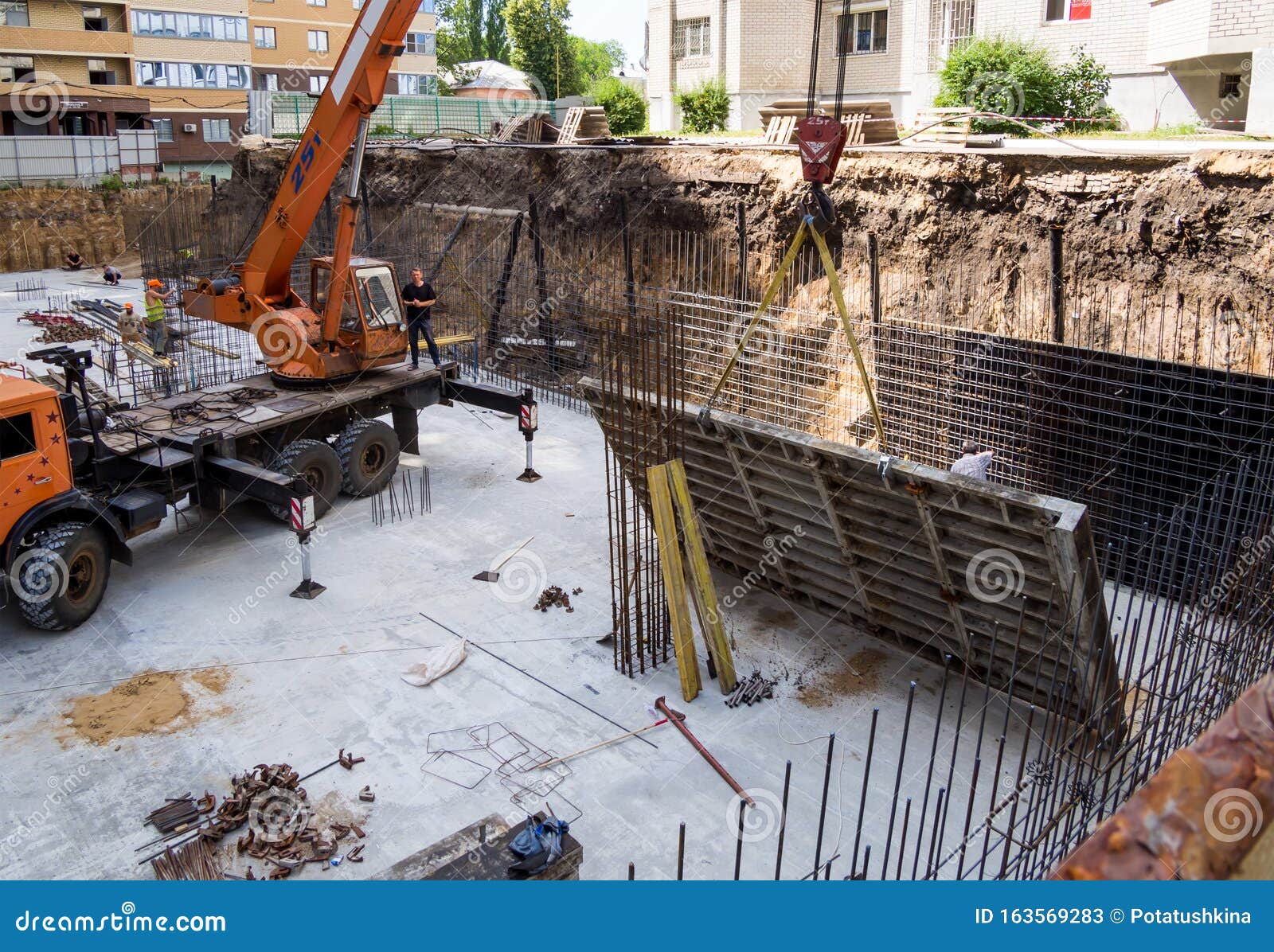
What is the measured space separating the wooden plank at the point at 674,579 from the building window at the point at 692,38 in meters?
25.2

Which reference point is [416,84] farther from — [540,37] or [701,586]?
[701,586]

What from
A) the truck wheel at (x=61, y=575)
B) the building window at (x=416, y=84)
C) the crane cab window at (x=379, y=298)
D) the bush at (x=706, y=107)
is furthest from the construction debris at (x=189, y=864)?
the building window at (x=416, y=84)

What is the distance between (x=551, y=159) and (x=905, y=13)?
1335cm

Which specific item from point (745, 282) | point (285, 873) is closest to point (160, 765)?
point (285, 873)

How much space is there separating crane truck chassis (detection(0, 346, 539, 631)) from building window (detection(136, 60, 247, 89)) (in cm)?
3265

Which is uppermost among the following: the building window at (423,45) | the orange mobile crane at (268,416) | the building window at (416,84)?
the building window at (423,45)

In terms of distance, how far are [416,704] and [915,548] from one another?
13.2 feet

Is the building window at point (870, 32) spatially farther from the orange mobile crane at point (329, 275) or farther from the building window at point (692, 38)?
the orange mobile crane at point (329, 275)

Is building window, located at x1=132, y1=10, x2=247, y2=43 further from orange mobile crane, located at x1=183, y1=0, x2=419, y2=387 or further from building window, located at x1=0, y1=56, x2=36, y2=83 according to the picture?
orange mobile crane, located at x1=183, y1=0, x2=419, y2=387

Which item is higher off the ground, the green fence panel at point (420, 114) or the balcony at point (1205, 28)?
the green fence panel at point (420, 114)

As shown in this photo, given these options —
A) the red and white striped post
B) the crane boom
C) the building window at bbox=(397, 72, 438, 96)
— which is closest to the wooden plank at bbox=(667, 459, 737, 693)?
the red and white striped post

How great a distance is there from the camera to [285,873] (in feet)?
21.3

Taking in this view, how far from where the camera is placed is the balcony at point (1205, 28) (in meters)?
15.6

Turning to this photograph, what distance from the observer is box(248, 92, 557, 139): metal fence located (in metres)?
34.9
